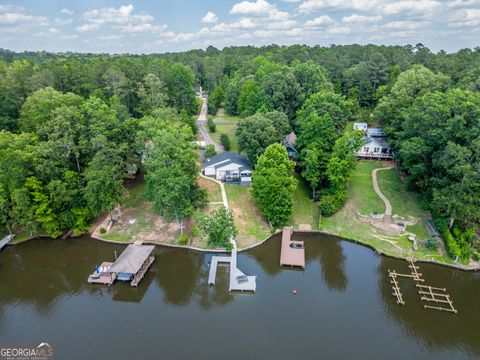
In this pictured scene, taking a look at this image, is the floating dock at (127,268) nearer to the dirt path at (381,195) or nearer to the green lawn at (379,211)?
the green lawn at (379,211)

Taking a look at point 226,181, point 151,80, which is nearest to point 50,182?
point 226,181

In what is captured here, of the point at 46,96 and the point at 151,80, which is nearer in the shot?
the point at 46,96

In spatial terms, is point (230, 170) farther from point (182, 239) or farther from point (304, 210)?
point (182, 239)

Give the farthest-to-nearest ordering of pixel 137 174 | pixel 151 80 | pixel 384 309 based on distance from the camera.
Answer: pixel 151 80 < pixel 137 174 < pixel 384 309

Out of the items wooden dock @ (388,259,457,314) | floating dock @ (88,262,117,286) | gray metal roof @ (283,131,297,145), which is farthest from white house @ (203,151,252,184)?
wooden dock @ (388,259,457,314)

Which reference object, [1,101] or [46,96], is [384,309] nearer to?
[46,96]

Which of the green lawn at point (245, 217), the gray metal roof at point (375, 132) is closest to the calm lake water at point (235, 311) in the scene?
the green lawn at point (245, 217)
